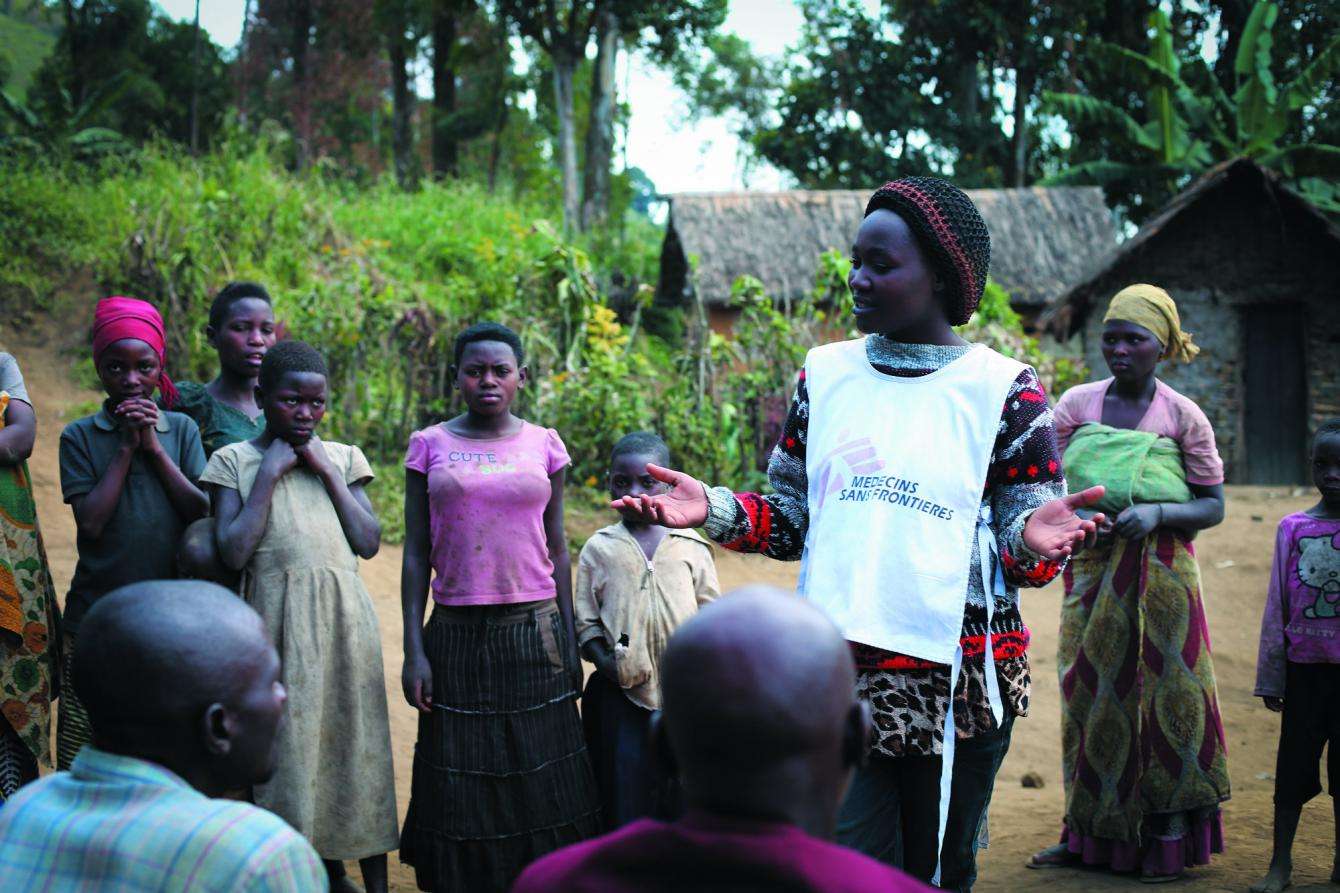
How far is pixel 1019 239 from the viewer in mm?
16594

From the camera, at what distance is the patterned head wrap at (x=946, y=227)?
2.60 m

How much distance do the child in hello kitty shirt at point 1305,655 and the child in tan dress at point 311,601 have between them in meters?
3.10

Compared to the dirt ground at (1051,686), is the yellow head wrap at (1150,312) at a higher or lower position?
higher

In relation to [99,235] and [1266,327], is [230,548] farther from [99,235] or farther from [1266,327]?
[1266,327]

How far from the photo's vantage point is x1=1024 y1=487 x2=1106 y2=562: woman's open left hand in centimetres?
239

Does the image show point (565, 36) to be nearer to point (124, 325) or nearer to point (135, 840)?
point (124, 325)

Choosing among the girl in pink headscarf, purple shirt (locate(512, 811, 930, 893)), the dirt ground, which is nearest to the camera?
purple shirt (locate(512, 811, 930, 893))

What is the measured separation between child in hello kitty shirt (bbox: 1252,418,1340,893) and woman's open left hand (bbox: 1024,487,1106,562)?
220 cm

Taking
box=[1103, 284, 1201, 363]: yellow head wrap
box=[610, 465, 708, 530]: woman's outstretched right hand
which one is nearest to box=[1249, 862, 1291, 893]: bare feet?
box=[1103, 284, 1201, 363]: yellow head wrap

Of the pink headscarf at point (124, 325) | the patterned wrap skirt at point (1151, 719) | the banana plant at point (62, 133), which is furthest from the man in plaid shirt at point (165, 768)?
the banana plant at point (62, 133)

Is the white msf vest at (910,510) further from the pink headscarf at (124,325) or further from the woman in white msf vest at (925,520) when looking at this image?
the pink headscarf at (124,325)

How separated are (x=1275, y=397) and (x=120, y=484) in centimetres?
1438

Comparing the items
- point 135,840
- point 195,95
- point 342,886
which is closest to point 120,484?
point 342,886

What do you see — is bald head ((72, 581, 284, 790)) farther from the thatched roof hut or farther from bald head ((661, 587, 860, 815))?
the thatched roof hut
